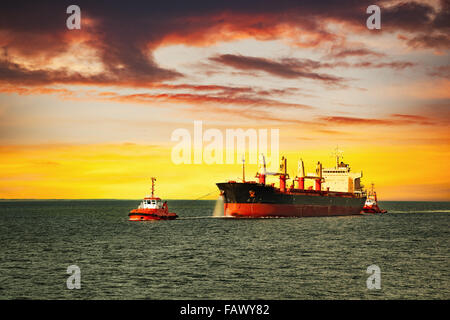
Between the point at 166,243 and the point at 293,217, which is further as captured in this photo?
the point at 293,217

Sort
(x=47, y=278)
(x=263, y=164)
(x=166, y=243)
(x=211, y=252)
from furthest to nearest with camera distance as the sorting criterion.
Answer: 1. (x=263, y=164)
2. (x=166, y=243)
3. (x=211, y=252)
4. (x=47, y=278)

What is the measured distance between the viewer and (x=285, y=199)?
8644cm

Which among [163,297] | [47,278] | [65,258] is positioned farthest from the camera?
[65,258]

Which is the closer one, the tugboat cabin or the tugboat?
the tugboat cabin

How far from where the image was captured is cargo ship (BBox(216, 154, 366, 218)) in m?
81.4

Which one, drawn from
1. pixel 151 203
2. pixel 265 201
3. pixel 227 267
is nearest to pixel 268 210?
pixel 265 201

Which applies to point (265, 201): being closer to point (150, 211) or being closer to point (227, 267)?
point (150, 211)

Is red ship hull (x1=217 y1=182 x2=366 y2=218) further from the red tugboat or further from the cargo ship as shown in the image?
the red tugboat

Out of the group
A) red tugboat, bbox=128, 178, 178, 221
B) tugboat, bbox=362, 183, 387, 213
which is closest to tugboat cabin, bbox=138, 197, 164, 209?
red tugboat, bbox=128, 178, 178, 221

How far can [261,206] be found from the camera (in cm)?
8206
